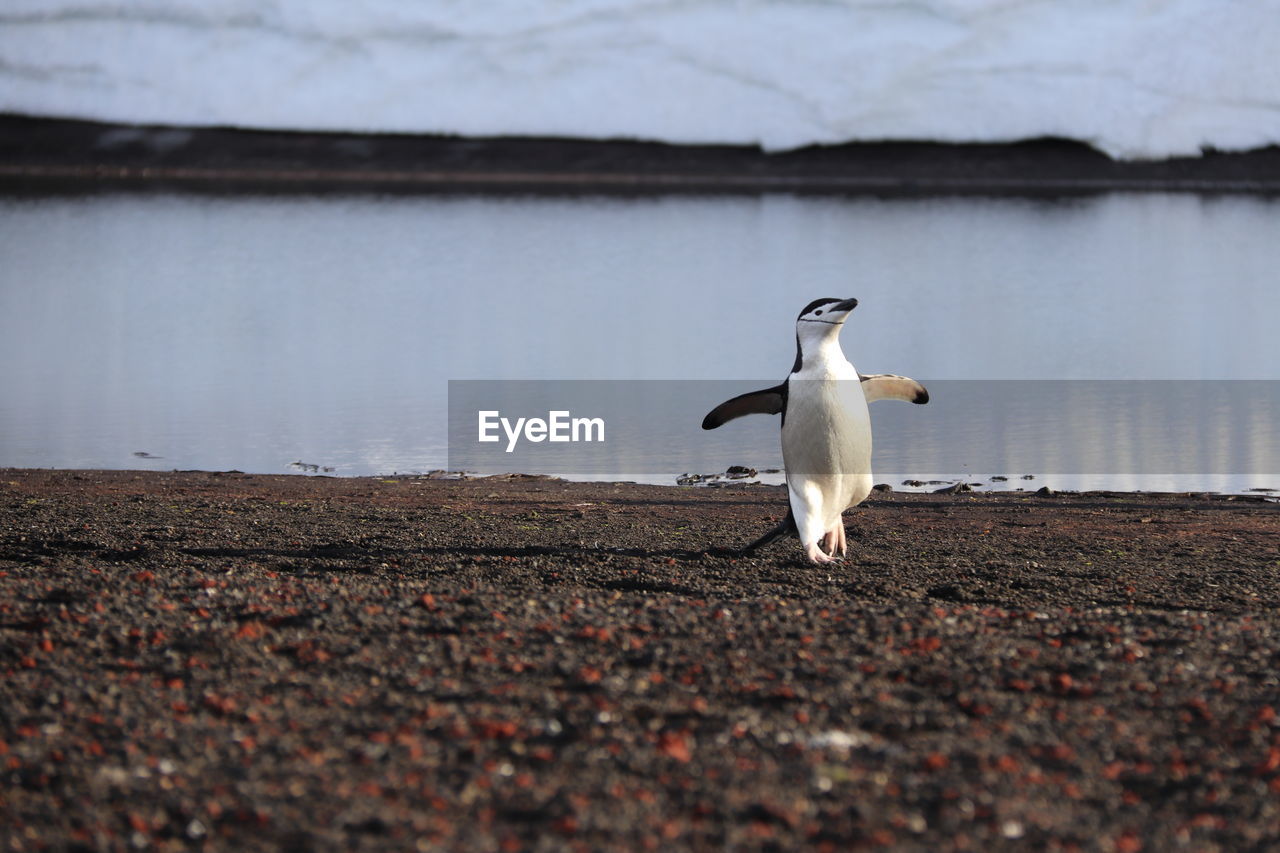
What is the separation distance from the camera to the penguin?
6.62 metres

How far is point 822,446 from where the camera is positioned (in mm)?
6641

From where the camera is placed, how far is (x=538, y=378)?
17.0 metres

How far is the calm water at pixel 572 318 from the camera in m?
13.4

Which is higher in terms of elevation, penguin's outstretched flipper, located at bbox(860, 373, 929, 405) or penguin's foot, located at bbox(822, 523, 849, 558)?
penguin's outstretched flipper, located at bbox(860, 373, 929, 405)

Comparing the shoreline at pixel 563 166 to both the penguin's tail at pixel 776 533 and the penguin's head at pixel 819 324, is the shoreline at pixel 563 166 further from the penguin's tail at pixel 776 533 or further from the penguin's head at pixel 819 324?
the penguin's tail at pixel 776 533

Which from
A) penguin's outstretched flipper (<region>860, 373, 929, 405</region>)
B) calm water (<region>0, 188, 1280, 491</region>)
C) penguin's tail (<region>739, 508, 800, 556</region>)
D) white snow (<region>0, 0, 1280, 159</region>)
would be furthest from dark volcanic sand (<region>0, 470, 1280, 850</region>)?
white snow (<region>0, 0, 1280, 159</region>)

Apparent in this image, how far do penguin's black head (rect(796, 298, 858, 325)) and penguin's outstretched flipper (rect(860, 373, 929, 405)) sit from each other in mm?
568

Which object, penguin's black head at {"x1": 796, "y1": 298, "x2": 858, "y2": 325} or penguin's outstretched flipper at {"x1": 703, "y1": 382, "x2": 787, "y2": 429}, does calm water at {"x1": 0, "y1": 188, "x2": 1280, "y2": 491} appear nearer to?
penguin's outstretched flipper at {"x1": 703, "y1": 382, "x2": 787, "y2": 429}

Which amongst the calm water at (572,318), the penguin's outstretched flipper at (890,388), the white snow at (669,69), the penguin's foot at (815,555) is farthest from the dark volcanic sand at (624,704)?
the white snow at (669,69)

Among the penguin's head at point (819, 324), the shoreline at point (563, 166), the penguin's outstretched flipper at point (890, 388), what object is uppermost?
the shoreline at point (563, 166)

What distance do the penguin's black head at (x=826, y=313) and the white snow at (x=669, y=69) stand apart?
1526 inches

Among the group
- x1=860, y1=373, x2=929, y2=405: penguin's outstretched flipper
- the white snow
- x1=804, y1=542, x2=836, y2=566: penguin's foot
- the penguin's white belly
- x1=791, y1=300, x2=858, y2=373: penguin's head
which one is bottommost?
x1=804, y1=542, x2=836, y2=566: penguin's foot

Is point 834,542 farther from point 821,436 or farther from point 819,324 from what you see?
point 819,324

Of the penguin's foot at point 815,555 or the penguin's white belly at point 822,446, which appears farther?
the penguin's white belly at point 822,446
